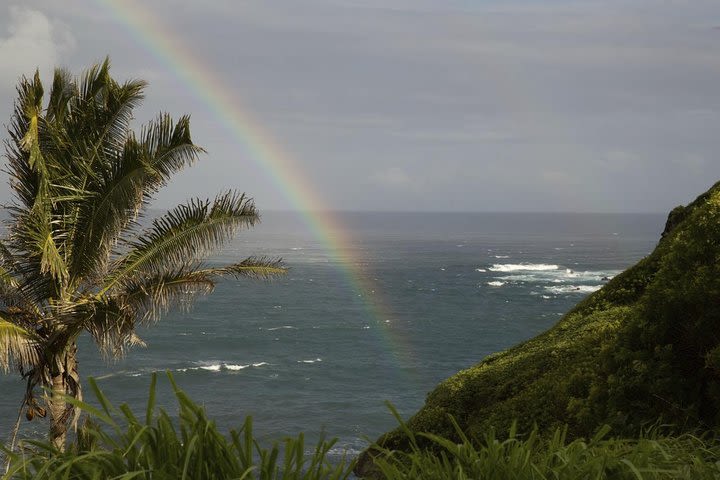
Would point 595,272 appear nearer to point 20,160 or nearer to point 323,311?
point 323,311

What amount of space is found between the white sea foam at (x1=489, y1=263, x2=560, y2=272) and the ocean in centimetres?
53

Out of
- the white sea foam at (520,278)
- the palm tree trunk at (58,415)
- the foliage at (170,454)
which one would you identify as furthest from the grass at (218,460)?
the white sea foam at (520,278)

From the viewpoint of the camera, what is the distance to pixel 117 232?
14211mm

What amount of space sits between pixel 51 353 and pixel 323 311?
70783 millimetres

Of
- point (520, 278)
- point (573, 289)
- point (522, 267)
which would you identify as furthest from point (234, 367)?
point (522, 267)

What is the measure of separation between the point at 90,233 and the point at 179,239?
1586 mm

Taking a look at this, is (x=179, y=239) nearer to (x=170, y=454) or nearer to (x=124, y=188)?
(x=124, y=188)

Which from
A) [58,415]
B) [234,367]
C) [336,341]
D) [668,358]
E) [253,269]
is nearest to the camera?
[668,358]

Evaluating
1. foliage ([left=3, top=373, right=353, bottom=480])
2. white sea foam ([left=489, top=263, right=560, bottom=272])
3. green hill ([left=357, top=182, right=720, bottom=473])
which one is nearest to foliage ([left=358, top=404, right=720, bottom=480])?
foliage ([left=3, top=373, right=353, bottom=480])

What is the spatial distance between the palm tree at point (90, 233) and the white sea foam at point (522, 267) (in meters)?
111

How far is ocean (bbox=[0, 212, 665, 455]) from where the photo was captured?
45.2m

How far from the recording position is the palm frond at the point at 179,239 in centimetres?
1424

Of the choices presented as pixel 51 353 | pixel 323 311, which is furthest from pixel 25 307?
pixel 323 311

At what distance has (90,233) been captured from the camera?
13.9 metres
